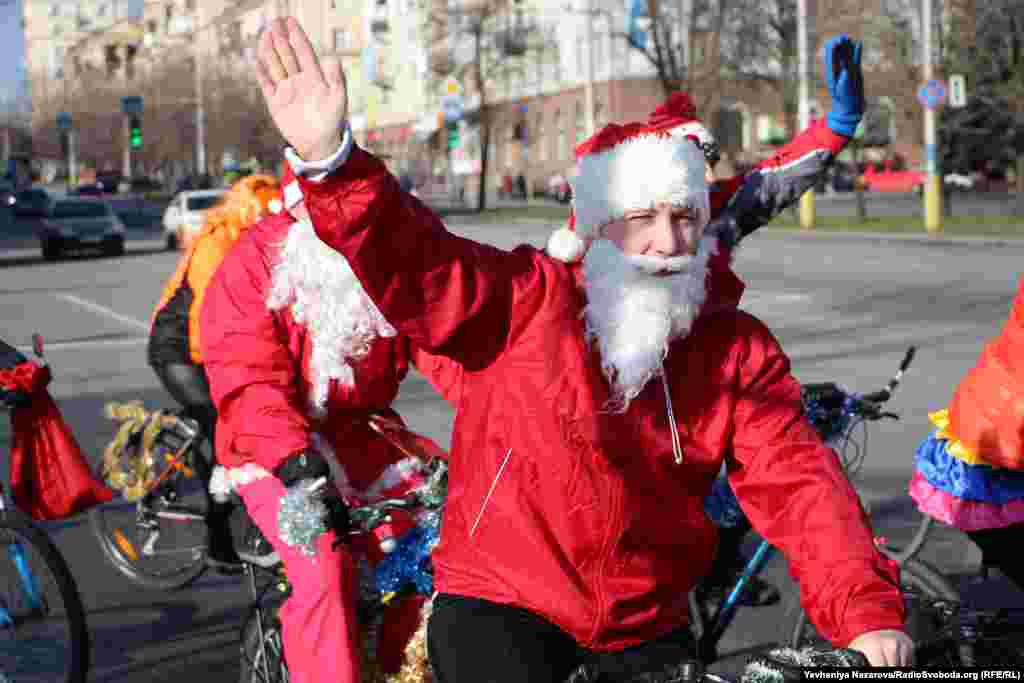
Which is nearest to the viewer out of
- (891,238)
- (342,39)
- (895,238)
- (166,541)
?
(342,39)

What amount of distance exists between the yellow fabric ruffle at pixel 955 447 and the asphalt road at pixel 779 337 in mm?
1163

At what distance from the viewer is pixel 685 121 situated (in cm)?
473

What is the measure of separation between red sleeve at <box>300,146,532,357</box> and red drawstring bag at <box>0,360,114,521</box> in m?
2.77

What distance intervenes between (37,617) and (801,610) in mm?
2372

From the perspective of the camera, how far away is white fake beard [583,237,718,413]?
2797 mm

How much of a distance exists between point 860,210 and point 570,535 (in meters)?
36.3

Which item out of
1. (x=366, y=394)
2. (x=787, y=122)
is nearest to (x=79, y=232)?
(x=787, y=122)

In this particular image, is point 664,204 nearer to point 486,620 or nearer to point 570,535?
point 570,535

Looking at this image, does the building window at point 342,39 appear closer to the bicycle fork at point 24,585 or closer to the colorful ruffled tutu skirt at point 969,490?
the colorful ruffled tutu skirt at point 969,490

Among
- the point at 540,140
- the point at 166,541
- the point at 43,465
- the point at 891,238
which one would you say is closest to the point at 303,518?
the point at 43,465

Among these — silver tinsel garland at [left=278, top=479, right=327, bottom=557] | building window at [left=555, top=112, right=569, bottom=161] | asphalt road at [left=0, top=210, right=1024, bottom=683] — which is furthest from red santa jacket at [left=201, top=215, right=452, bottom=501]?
building window at [left=555, top=112, right=569, bottom=161]

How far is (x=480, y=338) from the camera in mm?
2736

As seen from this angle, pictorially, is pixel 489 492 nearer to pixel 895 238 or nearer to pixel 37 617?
pixel 37 617

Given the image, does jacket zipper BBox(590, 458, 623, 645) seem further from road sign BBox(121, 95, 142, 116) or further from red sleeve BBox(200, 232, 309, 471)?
road sign BBox(121, 95, 142, 116)
